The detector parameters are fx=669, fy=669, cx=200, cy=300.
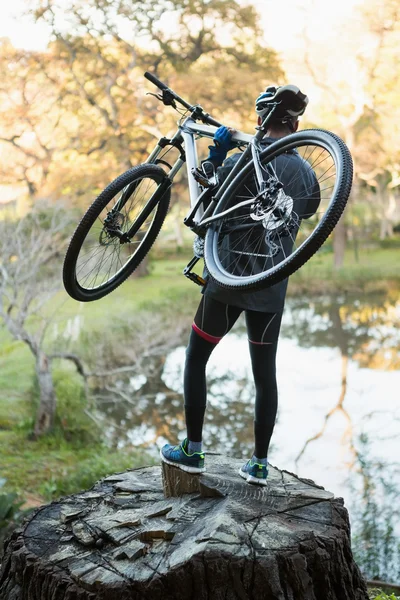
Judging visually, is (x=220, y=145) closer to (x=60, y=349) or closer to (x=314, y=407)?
(x=60, y=349)

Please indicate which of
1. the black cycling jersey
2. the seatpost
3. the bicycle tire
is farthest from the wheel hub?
the bicycle tire

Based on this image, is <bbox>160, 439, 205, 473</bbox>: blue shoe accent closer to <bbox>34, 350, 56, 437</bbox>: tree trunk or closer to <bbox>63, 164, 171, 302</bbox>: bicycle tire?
<bbox>63, 164, 171, 302</bbox>: bicycle tire

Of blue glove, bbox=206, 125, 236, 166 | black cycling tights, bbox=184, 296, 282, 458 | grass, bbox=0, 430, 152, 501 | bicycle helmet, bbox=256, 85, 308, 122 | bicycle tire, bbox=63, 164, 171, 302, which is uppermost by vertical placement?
bicycle helmet, bbox=256, 85, 308, 122

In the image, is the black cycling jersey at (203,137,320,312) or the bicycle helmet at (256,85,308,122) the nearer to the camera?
the bicycle helmet at (256,85,308,122)

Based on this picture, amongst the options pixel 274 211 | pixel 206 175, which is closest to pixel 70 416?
pixel 206 175

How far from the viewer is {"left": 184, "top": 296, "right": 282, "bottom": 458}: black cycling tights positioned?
3.14 metres

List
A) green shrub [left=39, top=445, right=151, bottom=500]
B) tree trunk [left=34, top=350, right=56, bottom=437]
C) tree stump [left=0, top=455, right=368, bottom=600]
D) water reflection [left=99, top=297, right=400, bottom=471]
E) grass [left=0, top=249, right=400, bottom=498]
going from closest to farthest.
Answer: tree stump [left=0, top=455, right=368, bottom=600], green shrub [left=39, top=445, right=151, bottom=500], grass [left=0, top=249, right=400, bottom=498], tree trunk [left=34, top=350, right=56, bottom=437], water reflection [left=99, top=297, right=400, bottom=471]

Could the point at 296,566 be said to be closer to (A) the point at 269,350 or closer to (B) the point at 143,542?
(B) the point at 143,542

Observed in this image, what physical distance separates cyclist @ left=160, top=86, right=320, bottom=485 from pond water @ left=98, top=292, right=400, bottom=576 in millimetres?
4661

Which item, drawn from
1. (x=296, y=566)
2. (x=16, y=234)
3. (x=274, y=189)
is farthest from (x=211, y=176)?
(x=16, y=234)

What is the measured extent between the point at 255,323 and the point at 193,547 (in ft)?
3.44

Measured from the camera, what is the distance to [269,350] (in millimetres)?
3178

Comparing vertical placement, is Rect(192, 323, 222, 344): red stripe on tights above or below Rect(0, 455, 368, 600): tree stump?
above

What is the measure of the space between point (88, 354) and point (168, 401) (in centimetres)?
157
